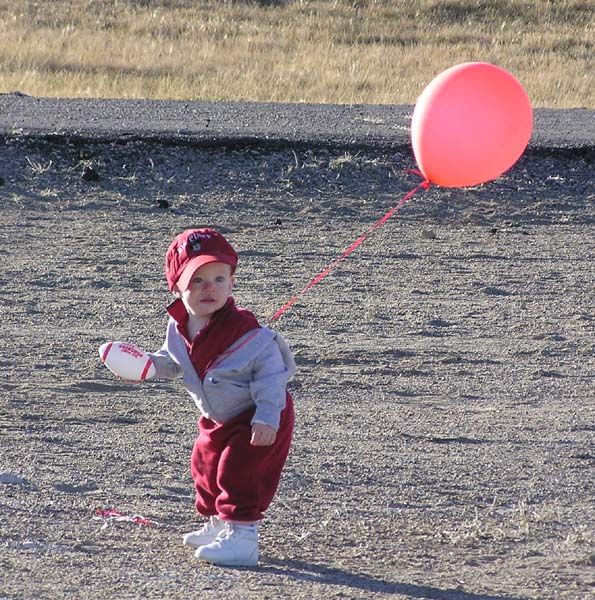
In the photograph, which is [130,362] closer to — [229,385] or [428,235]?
[229,385]

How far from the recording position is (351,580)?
4.30m

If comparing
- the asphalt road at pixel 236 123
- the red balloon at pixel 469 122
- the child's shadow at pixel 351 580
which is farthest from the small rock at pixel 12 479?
the asphalt road at pixel 236 123

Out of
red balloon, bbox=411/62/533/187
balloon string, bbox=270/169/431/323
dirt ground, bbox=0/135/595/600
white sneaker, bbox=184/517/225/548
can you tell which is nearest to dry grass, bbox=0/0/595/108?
dirt ground, bbox=0/135/595/600

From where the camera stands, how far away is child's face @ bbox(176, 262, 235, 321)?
4.38m

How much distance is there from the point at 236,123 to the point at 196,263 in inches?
354

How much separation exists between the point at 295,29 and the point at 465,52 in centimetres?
407

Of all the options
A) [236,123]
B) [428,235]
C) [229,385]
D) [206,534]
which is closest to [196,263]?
[229,385]

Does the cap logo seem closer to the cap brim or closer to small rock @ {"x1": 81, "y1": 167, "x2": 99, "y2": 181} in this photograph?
the cap brim

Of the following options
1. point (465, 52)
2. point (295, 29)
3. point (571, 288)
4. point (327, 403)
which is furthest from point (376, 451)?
point (295, 29)

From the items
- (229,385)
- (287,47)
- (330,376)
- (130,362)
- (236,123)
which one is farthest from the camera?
(287,47)

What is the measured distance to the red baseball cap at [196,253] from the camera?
4348 millimetres

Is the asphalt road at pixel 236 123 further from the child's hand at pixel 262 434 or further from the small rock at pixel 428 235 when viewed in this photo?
the child's hand at pixel 262 434

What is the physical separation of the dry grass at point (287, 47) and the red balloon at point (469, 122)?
1155 centimetres

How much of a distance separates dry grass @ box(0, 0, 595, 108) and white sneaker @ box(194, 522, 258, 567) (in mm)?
12710
